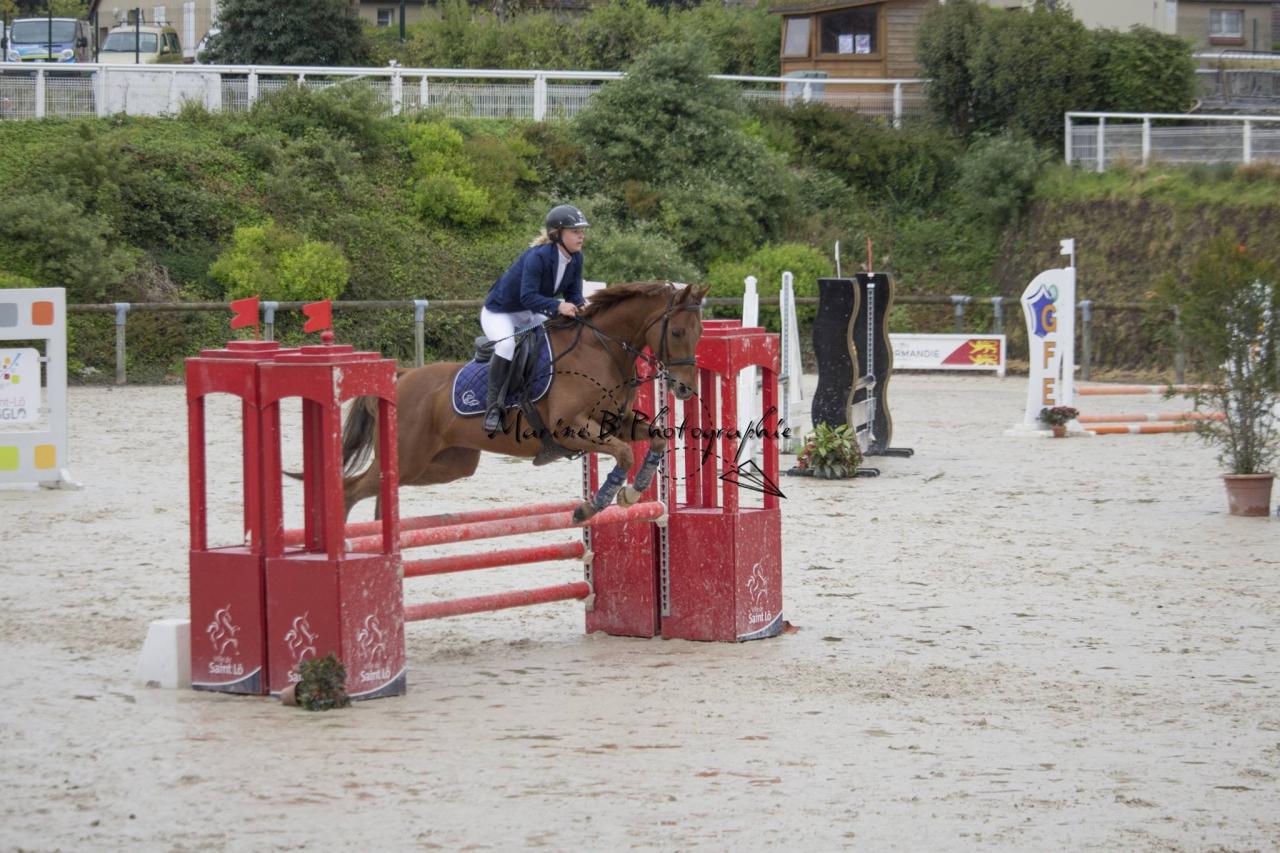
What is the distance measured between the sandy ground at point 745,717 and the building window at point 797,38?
23.7 meters

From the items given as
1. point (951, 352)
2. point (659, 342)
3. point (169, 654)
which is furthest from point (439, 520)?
point (951, 352)

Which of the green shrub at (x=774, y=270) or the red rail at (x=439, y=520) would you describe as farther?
the green shrub at (x=774, y=270)

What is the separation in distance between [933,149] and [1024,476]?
1686cm

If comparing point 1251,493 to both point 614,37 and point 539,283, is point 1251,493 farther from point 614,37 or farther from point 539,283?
point 614,37

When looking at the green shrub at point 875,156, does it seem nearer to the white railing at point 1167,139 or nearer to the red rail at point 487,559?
the white railing at point 1167,139

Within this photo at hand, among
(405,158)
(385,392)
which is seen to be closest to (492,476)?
(385,392)

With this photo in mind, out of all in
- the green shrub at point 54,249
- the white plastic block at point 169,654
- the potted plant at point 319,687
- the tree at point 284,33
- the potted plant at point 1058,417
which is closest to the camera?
the potted plant at point 319,687

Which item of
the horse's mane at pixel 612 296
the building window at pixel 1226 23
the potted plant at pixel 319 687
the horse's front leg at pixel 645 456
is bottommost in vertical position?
the potted plant at pixel 319 687

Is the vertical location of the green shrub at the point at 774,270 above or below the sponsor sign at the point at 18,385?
above

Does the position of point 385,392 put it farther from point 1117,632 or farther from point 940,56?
point 940,56

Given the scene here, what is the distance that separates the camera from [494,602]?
6652 mm

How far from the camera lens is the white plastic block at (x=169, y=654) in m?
5.88

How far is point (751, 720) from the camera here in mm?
5527

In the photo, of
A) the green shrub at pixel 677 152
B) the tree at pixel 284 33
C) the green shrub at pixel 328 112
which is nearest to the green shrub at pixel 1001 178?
the green shrub at pixel 677 152
